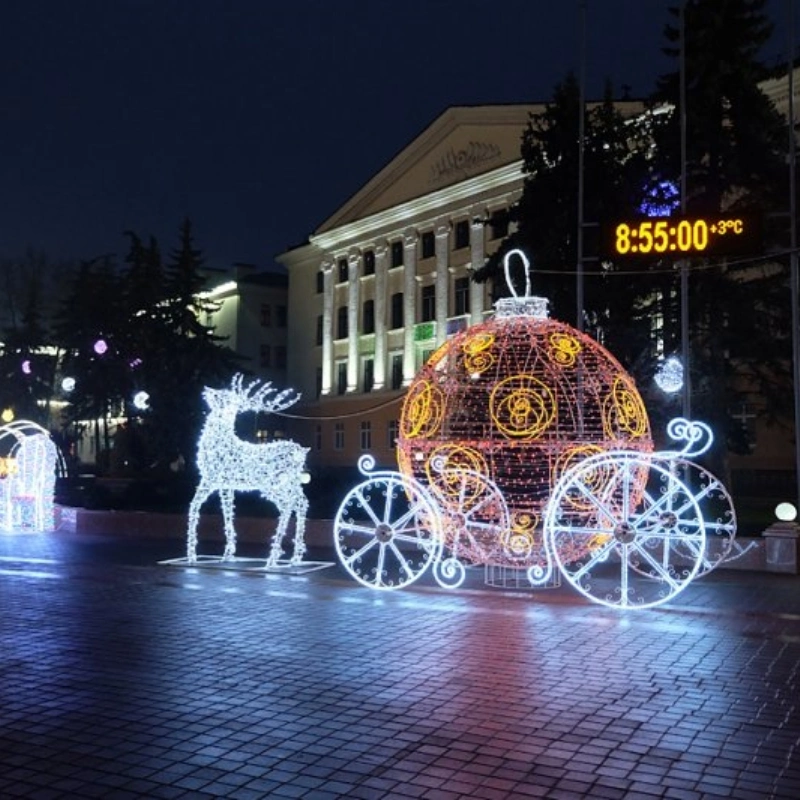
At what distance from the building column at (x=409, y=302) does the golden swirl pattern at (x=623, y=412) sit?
119 feet

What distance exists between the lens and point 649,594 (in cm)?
1253

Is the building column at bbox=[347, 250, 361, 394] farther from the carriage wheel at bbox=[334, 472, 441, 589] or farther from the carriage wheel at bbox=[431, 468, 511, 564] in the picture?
the carriage wheel at bbox=[431, 468, 511, 564]

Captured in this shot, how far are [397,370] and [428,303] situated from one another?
3940mm

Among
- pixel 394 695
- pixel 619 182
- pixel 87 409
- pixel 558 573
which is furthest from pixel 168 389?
pixel 394 695

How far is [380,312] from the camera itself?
51094 millimetres

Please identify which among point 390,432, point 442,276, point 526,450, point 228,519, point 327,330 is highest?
point 442,276

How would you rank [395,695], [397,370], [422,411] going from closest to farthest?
[395,695] < [422,411] < [397,370]

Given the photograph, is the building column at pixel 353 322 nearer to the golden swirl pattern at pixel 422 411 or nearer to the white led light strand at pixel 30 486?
the white led light strand at pixel 30 486

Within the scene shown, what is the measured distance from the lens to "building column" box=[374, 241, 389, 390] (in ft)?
166

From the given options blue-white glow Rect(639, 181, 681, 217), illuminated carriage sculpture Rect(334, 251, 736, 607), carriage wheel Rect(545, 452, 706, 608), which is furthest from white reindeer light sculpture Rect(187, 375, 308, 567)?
blue-white glow Rect(639, 181, 681, 217)

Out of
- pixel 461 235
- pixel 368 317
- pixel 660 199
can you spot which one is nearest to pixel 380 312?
pixel 368 317

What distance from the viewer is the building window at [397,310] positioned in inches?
1983

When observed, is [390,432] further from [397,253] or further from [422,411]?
Result: [422,411]

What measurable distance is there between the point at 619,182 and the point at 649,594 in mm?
13602
